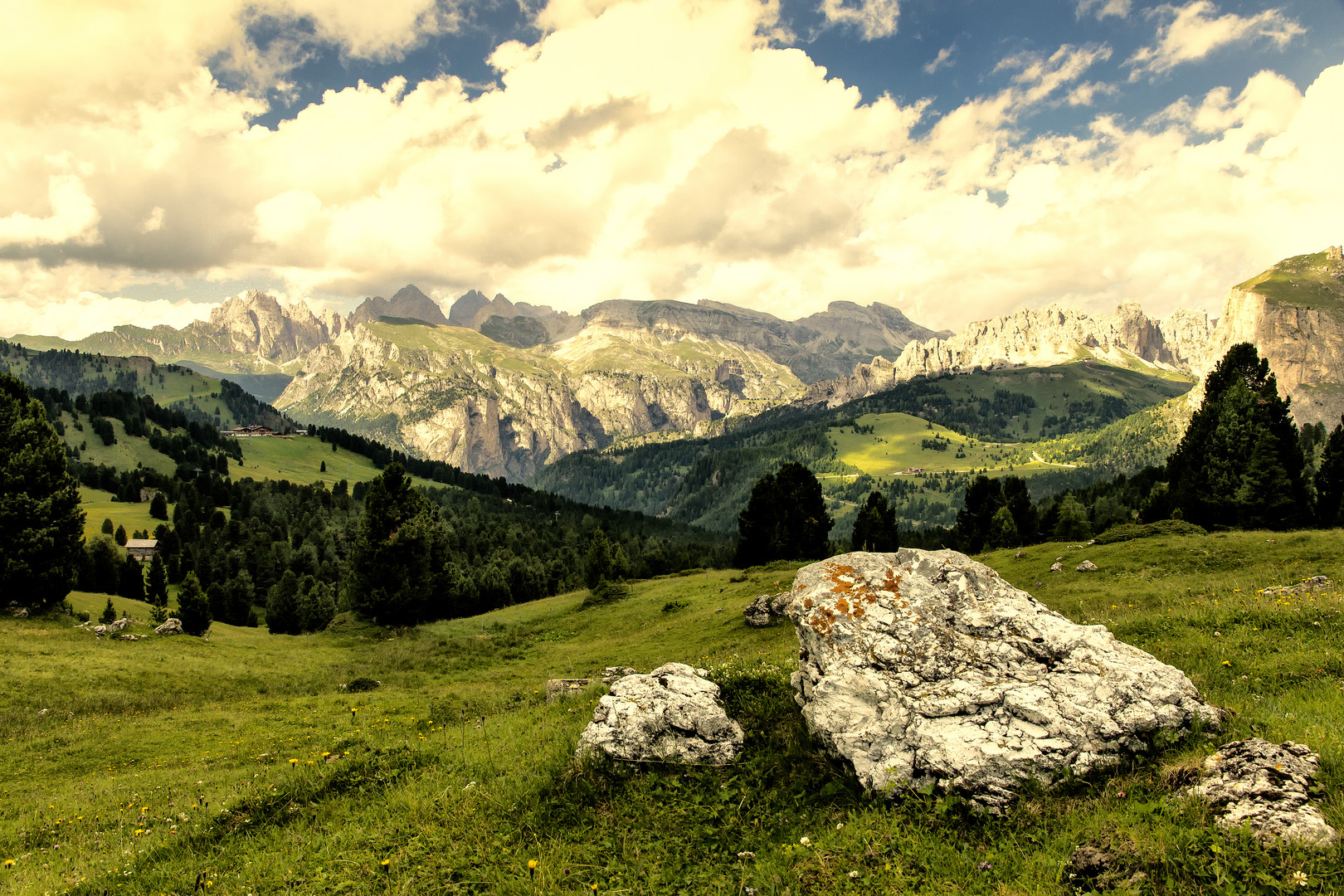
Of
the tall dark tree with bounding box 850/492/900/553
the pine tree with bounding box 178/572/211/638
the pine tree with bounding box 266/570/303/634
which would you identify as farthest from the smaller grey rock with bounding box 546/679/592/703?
the pine tree with bounding box 266/570/303/634

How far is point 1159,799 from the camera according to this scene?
27.5 ft

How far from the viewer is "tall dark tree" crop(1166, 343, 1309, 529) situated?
47.7m

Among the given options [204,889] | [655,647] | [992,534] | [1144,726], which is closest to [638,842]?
[204,889]

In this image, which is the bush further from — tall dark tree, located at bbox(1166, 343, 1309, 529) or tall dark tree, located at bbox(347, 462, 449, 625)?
tall dark tree, located at bbox(1166, 343, 1309, 529)

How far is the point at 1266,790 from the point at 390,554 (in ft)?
186

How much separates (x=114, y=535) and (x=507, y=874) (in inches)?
6462

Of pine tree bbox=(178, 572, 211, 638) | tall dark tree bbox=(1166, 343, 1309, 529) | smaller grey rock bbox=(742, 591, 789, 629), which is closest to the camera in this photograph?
smaller grey rock bbox=(742, 591, 789, 629)

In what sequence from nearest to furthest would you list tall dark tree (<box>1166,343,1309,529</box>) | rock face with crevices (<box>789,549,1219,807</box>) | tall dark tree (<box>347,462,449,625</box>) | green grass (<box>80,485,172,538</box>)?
rock face with crevices (<box>789,549,1219,807</box>) → tall dark tree (<box>1166,343,1309,529</box>) → tall dark tree (<box>347,462,449,625</box>) → green grass (<box>80,485,172,538</box>)

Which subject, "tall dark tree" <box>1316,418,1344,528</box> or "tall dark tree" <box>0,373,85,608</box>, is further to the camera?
"tall dark tree" <box>1316,418,1344,528</box>

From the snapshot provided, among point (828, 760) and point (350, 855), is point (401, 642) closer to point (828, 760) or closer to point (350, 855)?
point (350, 855)

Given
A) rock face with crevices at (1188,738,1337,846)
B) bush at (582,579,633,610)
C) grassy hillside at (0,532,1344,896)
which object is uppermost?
rock face with crevices at (1188,738,1337,846)

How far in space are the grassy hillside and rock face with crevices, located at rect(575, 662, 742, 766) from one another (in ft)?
1.25

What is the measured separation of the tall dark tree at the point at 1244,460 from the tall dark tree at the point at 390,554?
221 ft

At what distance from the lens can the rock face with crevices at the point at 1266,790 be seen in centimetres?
700
